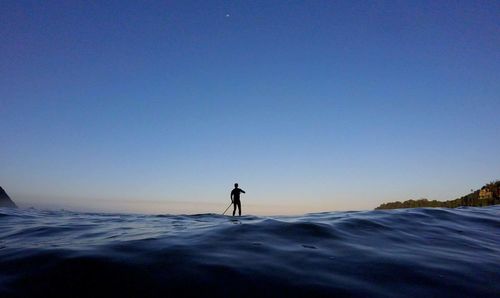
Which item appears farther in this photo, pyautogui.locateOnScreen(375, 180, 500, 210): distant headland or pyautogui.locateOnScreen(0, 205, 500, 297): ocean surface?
pyautogui.locateOnScreen(375, 180, 500, 210): distant headland

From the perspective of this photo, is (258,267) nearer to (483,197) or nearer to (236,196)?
(236,196)

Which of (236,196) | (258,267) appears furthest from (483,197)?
(258,267)

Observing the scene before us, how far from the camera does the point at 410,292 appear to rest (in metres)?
3.67

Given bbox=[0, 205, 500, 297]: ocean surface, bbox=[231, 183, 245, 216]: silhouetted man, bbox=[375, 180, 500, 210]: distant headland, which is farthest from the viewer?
bbox=[375, 180, 500, 210]: distant headland

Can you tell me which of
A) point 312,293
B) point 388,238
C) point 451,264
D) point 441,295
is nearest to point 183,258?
point 312,293

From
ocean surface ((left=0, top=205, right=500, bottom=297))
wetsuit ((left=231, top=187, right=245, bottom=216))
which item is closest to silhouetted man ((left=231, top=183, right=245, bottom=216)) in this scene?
wetsuit ((left=231, top=187, right=245, bottom=216))

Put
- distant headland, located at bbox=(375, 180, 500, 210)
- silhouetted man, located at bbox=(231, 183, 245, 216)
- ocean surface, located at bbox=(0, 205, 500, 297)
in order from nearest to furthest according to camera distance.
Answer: ocean surface, located at bbox=(0, 205, 500, 297)
silhouetted man, located at bbox=(231, 183, 245, 216)
distant headland, located at bbox=(375, 180, 500, 210)

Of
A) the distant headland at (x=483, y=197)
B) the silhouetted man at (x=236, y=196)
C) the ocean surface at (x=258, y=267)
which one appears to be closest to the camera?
the ocean surface at (x=258, y=267)

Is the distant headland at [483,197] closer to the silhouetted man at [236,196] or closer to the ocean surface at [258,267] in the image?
the silhouetted man at [236,196]

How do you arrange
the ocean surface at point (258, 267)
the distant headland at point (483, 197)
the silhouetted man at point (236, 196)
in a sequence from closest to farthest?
1. the ocean surface at point (258, 267)
2. the silhouetted man at point (236, 196)
3. the distant headland at point (483, 197)

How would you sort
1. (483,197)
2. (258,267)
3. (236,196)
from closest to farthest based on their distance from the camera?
(258,267) < (236,196) < (483,197)

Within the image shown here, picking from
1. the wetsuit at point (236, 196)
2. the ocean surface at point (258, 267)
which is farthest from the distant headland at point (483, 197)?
the ocean surface at point (258, 267)

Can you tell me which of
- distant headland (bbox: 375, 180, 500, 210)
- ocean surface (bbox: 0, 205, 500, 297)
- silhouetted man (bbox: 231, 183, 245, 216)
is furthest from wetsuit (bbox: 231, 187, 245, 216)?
distant headland (bbox: 375, 180, 500, 210)

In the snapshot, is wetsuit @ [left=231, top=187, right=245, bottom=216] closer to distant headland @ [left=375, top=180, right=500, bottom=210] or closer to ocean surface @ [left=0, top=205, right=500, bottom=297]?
ocean surface @ [left=0, top=205, right=500, bottom=297]
